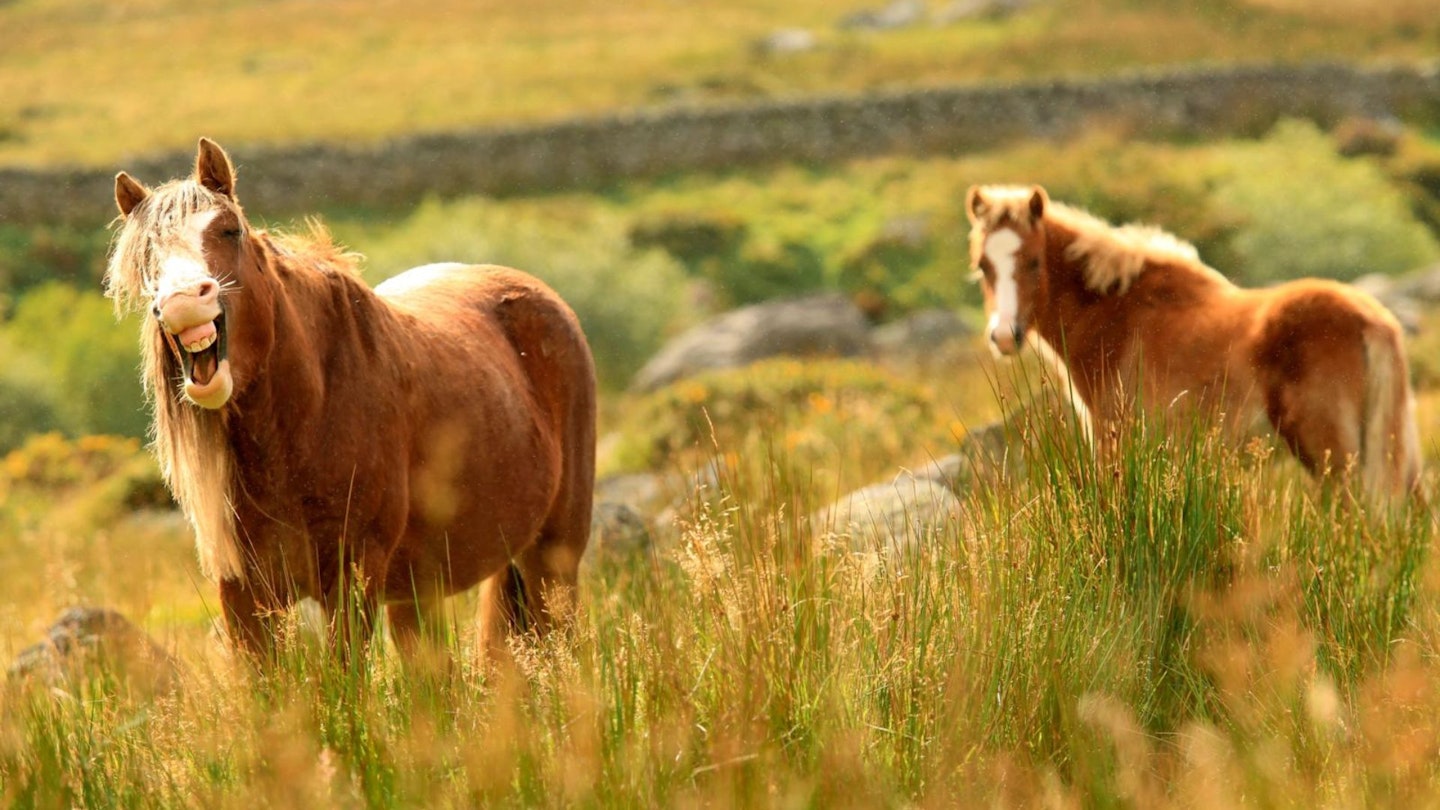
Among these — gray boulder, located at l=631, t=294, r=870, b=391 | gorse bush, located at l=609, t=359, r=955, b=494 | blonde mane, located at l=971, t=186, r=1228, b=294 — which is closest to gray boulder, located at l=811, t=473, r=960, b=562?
blonde mane, located at l=971, t=186, r=1228, b=294

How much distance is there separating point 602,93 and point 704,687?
43793 mm

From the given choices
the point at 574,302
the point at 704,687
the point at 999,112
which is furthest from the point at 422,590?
the point at 999,112

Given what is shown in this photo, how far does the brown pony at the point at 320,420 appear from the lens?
4352 millimetres

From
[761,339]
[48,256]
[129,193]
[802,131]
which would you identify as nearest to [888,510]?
[129,193]

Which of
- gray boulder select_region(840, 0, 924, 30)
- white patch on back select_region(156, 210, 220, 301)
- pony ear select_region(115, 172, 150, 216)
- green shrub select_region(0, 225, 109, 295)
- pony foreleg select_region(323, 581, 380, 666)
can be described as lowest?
green shrub select_region(0, 225, 109, 295)

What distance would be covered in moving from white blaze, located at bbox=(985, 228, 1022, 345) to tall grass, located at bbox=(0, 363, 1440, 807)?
3156 mm

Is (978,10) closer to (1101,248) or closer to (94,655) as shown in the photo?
(1101,248)

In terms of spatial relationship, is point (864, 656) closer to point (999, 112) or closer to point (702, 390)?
point (702, 390)

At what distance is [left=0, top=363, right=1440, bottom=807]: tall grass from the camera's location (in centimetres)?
365

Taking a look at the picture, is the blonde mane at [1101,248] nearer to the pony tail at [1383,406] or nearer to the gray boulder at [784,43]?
the pony tail at [1383,406]

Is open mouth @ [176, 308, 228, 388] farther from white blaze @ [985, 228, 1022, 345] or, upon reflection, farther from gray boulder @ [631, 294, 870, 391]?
gray boulder @ [631, 294, 870, 391]

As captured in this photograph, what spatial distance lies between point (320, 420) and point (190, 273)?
0.77 m

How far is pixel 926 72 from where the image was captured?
48562mm

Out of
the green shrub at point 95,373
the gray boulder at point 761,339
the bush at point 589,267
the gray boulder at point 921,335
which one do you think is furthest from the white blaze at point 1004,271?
the bush at point 589,267
